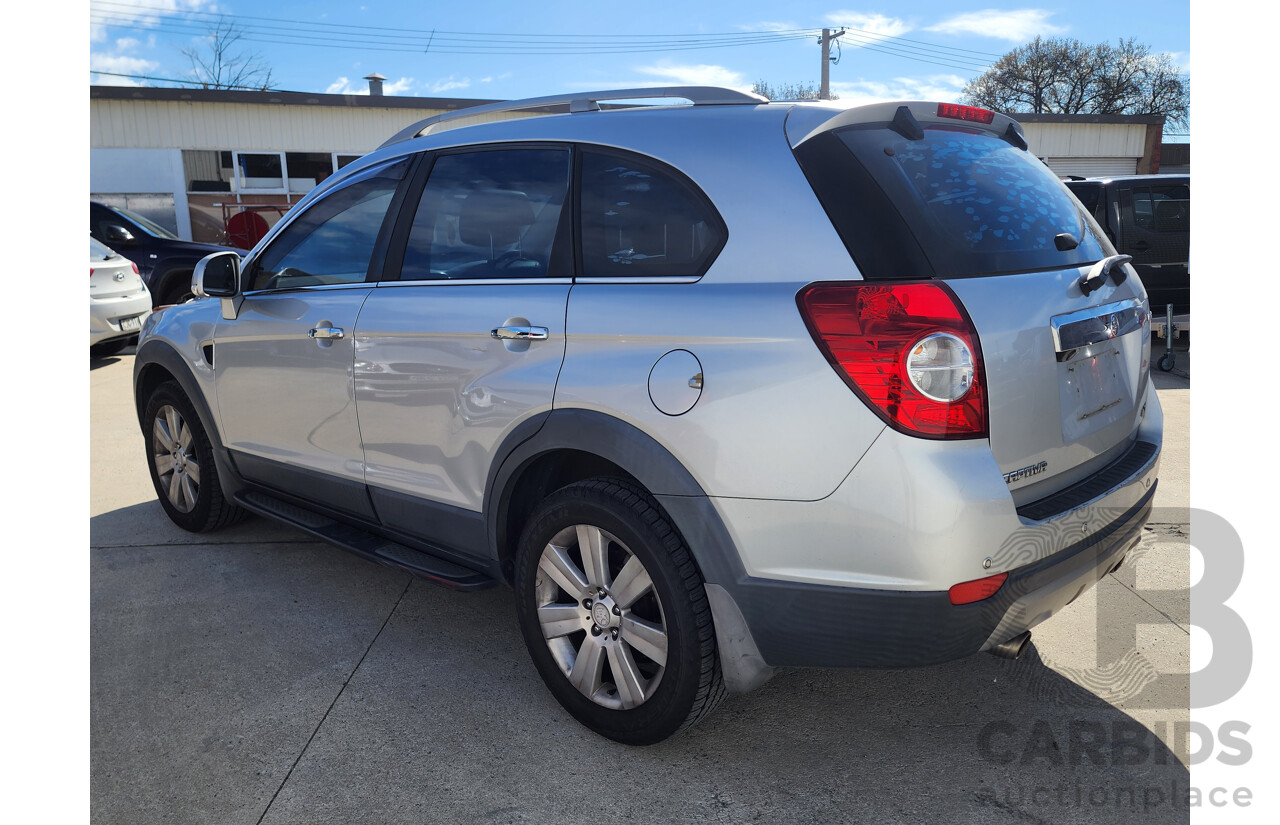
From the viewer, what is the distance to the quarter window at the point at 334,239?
134 inches

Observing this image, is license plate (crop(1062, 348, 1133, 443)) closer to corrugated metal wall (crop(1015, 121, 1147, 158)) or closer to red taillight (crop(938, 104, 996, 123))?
red taillight (crop(938, 104, 996, 123))

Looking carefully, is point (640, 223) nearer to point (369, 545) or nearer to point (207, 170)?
point (369, 545)

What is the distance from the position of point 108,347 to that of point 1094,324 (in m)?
10.8

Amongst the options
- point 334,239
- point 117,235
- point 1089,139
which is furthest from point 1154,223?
point 1089,139

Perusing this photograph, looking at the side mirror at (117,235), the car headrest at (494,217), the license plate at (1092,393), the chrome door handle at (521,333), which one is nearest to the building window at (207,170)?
the side mirror at (117,235)

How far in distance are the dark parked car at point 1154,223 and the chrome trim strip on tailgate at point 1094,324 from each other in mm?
7214

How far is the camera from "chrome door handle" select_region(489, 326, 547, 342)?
2646 mm

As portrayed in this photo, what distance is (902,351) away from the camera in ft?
6.66

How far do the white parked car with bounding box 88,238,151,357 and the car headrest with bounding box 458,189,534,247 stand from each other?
7635 mm

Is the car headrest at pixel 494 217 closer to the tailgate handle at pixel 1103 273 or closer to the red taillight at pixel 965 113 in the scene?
the red taillight at pixel 965 113

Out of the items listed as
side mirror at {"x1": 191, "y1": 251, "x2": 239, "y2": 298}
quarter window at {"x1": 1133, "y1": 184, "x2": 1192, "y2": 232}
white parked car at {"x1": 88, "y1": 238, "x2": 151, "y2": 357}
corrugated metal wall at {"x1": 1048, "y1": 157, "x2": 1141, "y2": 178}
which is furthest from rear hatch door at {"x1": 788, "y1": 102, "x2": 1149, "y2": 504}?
corrugated metal wall at {"x1": 1048, "y1": 157, "x2": 1141, "y2": 178}

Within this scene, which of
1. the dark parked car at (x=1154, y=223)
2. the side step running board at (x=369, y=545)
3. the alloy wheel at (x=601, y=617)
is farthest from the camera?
the dark parked car at (x=1154, y=223)

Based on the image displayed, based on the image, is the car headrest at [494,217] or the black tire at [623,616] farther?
the car headrest at [494,217]

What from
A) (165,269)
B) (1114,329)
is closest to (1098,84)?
(165,269)
